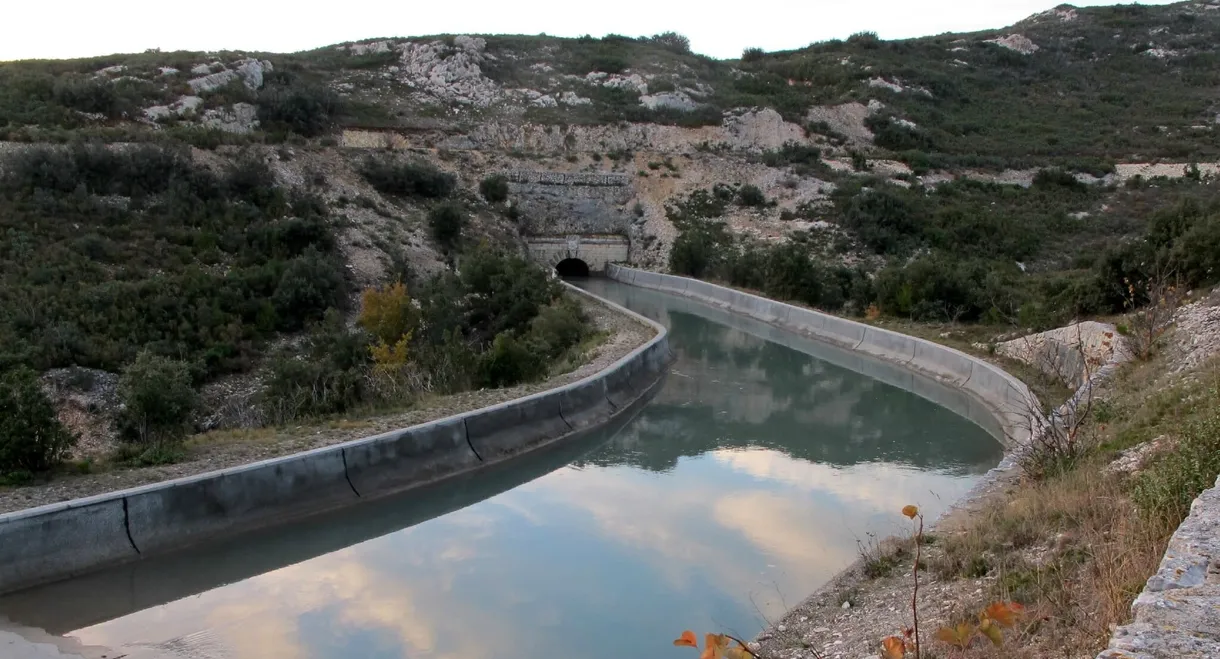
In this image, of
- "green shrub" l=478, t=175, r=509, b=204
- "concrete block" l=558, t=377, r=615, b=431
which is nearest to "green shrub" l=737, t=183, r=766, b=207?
"green shrub" l=478, t=175, r=509, b=204

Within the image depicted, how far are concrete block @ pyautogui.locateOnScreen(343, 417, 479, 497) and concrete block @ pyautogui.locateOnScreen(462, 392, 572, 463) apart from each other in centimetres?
26

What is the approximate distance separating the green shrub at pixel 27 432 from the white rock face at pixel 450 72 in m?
48.3

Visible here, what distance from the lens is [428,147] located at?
148 ft

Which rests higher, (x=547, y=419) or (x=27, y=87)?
(x=27, y=87)

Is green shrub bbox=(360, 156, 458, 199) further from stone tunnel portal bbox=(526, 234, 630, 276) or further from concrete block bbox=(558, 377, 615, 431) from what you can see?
concrete block bbox=(558, 377, 615, 431)

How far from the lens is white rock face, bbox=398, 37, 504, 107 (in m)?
57.2

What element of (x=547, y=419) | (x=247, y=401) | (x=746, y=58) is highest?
(x=746, y=58)

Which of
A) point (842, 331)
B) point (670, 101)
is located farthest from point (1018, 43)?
point (842, 331)

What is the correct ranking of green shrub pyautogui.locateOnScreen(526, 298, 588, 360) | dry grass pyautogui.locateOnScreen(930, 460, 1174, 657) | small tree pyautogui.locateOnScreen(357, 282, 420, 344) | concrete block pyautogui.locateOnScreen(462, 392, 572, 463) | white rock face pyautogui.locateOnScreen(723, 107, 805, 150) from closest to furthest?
dry grass pyautogui.locateOnScreen(930, 460, 1174, 657)
concrete block pyautogui.locateOnScreen(462, 392, 572, 463)
green shrub pyautogui.locateOnScreen(526, 298, 588, 360)
small tree pyautogui.locateOnScreen(357, 282, 420, 344)
white rock face pyautogui.locateOnScreen(723, 107, 805, 150)

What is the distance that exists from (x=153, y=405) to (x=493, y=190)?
31.0 metres

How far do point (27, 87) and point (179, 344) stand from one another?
2222 centimetres

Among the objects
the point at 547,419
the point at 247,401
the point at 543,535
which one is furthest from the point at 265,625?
the point at 247,401

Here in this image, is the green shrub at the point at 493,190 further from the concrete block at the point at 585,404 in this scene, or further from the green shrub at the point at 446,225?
the concrete block at the point at 585,404

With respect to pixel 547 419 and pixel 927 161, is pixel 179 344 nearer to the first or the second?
pixel 547 419
